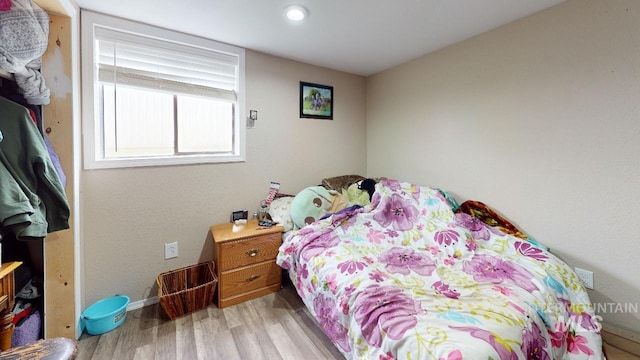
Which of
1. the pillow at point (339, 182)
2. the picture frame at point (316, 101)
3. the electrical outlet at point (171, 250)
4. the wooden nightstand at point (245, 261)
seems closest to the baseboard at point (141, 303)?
the electrical outlet at point (171, 250)

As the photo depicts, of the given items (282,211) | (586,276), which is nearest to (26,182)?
(282,211)

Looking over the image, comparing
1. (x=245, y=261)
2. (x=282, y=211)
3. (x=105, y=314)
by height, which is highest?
(x=282, y=211)

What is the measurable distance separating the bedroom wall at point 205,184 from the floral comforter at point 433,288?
2.67 ft

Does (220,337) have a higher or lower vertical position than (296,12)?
lower

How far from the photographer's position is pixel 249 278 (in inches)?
86.9

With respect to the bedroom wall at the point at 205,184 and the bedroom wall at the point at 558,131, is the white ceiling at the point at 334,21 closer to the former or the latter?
the bedroom wall at the point at 558,131

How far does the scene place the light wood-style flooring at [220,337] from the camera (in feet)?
5.32

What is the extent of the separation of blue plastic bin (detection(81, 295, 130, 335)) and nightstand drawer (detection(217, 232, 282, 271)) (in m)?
0.71

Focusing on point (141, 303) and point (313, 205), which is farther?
point (313, 205)

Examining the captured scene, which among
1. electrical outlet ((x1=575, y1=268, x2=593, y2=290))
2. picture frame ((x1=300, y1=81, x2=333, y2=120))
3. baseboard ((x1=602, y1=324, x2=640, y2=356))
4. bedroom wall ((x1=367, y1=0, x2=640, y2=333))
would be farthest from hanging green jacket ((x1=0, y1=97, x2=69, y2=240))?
baseboard ((x1=602, y1=324, x2=640, y2=356))

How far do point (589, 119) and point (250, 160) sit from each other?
252cm

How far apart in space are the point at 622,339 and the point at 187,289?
2913mm

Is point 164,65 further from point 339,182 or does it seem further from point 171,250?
point 339,182

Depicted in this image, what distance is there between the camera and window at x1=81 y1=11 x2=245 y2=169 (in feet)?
6.24
